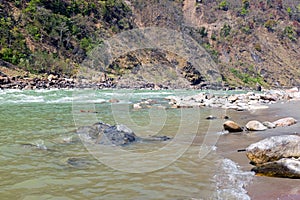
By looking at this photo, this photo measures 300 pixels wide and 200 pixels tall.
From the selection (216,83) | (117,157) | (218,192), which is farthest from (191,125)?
(216,83)

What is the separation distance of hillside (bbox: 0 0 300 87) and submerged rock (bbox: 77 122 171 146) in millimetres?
46399

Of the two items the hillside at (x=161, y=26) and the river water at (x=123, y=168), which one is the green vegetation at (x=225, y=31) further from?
the river water at (x=123, y=168)

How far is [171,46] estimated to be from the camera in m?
66.9

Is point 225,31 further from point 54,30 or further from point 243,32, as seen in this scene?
point 54,30

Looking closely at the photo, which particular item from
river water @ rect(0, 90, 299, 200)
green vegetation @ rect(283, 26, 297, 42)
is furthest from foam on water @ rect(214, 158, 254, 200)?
green vegetation @ rect(283, 26, 297, 42)

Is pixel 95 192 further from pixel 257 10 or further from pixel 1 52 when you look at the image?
pixel 257 10

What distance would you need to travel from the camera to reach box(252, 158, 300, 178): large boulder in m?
5.12

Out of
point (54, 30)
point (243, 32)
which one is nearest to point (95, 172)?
point (54, 30)

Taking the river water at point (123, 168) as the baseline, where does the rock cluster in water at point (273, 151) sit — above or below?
above

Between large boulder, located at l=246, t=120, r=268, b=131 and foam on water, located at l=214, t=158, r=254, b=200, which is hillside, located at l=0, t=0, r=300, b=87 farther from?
foam on water, located at l=214, t=158, r=254, b=200

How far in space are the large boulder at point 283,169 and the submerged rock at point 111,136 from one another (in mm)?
3884

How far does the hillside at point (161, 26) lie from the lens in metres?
61.8

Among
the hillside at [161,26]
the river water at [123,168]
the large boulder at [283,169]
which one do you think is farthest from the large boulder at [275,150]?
the hillside at [161,26]

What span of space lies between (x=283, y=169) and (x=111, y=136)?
470 cm
